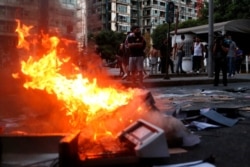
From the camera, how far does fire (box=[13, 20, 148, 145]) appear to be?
511 centimetres

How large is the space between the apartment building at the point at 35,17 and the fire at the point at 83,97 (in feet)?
11.9

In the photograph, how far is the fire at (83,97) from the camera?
5109mm

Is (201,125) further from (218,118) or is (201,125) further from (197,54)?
(197,54)

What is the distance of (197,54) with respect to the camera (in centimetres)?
2209

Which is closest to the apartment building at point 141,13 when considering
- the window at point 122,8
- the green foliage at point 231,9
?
the window at point 122,8

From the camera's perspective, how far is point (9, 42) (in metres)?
10.8

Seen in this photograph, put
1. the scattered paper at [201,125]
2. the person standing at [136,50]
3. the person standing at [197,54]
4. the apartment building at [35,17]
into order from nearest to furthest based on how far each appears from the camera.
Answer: the scattered paper at [201,125]
the apartment building at [35,17]
the person standing at [136,50]
the person standing at [197,54]

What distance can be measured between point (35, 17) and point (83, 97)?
18.6 ft

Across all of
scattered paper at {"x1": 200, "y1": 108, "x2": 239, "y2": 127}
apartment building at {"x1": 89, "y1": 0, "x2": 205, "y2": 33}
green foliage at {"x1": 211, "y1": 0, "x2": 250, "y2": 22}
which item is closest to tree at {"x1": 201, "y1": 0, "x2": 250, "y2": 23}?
green foliage at {"x1": 211, "y1": 0, "x2": 250, "y2": 22}

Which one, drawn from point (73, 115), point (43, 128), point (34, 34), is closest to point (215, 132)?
point (73, 115)

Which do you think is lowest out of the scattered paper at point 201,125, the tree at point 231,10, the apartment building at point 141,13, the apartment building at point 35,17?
the scattered paper at point 201,125

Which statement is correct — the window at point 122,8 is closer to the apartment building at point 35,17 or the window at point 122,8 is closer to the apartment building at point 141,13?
the apartment building at point 141,13

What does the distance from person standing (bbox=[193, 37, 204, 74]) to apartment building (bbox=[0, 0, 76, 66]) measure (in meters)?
11.5

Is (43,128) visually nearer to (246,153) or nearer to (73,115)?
(73,115)
